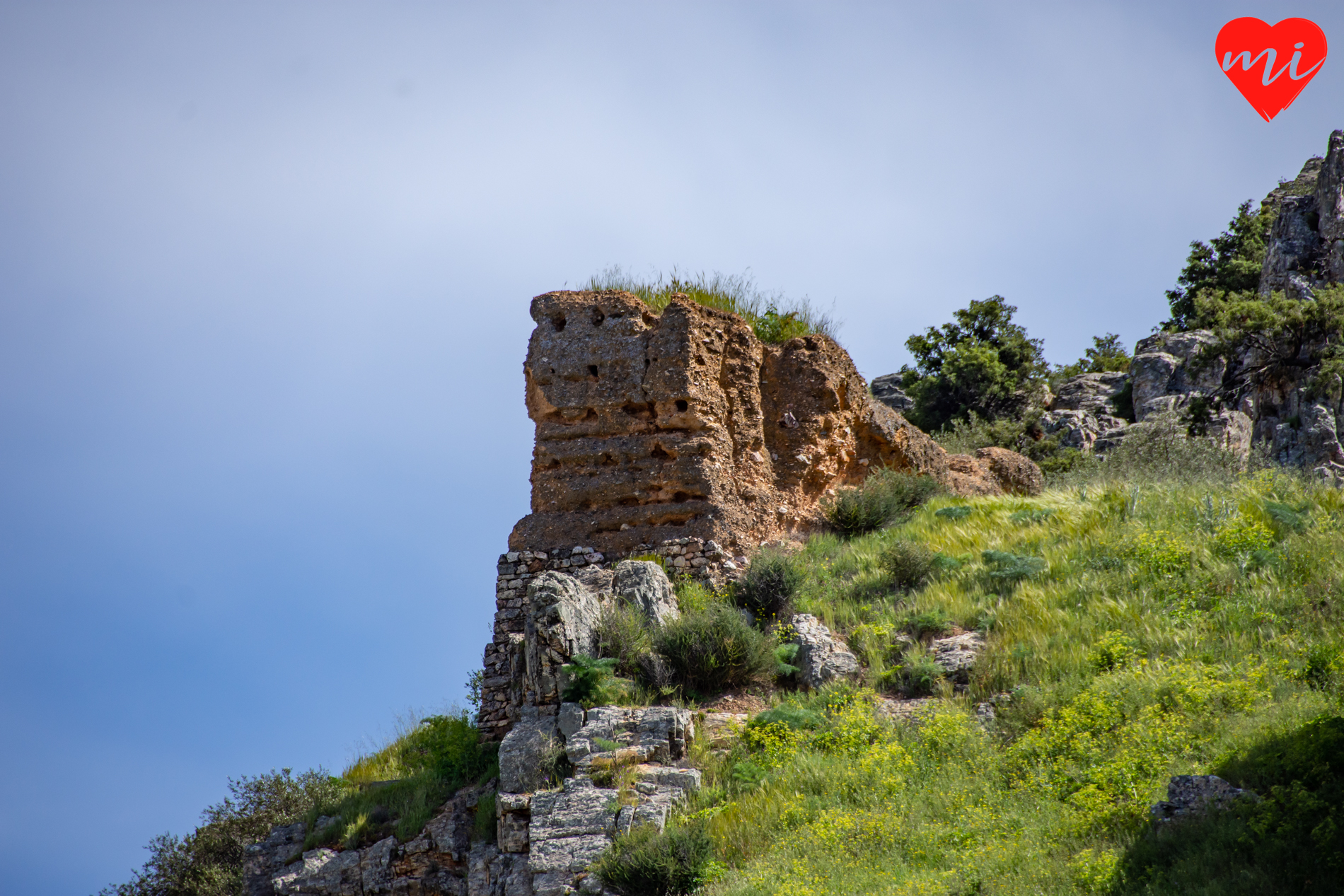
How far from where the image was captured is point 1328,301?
24656 mm

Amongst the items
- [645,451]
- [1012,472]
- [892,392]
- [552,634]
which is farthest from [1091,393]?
[552,634]

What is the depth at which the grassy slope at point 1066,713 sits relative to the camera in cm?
861

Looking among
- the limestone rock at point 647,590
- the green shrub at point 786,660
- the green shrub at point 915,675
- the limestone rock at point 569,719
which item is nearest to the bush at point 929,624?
the green shrub at point 915,675

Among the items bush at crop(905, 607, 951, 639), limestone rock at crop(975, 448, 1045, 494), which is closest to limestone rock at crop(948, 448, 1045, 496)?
limestone rock at crop(975, 448, 1045, 494)

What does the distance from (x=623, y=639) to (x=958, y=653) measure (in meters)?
4.17

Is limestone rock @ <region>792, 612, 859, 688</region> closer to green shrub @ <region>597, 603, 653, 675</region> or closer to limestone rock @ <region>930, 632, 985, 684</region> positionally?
limestone rock @ <region>930, 632, 985, 684</region>

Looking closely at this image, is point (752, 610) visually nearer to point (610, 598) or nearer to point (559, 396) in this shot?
point (610, 598)

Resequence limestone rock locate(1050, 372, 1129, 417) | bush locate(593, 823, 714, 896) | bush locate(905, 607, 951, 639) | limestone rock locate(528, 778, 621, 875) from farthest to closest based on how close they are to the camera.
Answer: limestone rock locate(1050, 372, 1129, 417)
bush locate(905, 607, 951, 639)
limestone rock locate(528, 778, 621, 875)
bush locate(593, 823, 714, 896)

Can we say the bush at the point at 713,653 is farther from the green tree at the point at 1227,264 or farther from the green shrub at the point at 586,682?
the green tree at the point at 1227,264

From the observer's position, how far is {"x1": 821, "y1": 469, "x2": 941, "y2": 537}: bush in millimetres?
17562

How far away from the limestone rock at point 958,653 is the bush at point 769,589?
2111mm

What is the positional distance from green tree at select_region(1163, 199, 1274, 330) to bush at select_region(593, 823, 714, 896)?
33487 mm

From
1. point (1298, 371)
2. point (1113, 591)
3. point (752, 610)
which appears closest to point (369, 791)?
point (752, 610)

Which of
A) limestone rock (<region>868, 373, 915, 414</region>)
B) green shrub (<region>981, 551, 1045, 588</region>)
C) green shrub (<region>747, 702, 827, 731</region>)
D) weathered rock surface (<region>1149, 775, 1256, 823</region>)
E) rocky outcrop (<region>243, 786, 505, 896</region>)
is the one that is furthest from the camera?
limestone rock (<region>868, 373, 915, 414</region>)
